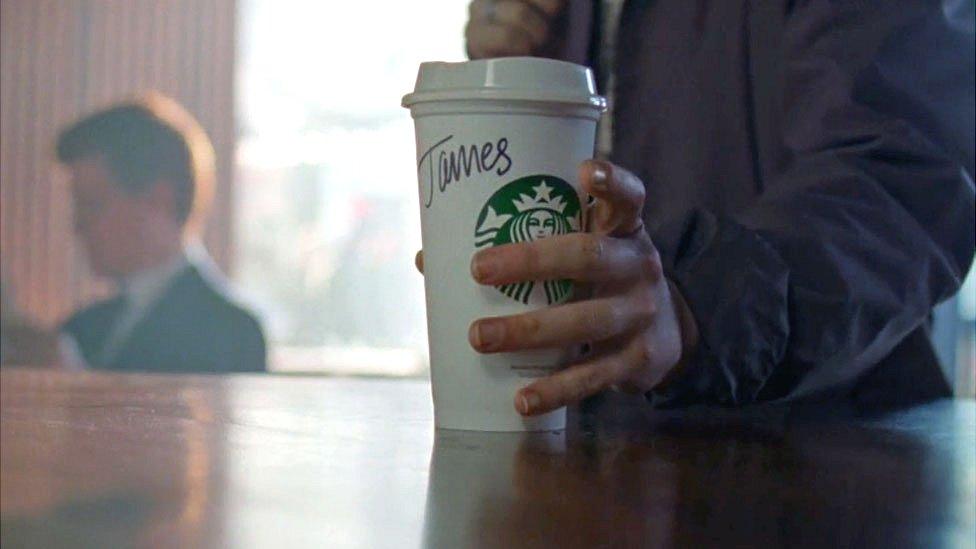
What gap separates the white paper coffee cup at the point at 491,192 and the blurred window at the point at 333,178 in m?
3.69

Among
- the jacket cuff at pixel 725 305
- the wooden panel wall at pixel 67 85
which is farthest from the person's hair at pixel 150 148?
the jacket cuff at pixel 725 305

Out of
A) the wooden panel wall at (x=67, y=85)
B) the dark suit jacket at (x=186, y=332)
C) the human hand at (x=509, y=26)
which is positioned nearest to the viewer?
the human hand at (x=509, y=26)

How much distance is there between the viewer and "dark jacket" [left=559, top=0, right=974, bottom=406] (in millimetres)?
797

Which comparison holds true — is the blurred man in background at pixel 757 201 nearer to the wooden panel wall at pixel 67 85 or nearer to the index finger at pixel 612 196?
the index finger at pixel 612 196

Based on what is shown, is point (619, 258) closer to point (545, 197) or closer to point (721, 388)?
point (545, 197)

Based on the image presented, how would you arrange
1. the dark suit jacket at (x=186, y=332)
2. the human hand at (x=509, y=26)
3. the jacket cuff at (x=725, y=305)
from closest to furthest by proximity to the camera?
1. the jacket cuff at (x=725, y=305)
2. the human hand at (x=509, y=26)
3. the dark suit jacket at (x=186, y=332)

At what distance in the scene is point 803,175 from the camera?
94cm

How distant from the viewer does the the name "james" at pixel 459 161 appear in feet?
1.85

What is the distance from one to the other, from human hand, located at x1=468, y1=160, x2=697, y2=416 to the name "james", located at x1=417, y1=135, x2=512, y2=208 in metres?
0.04

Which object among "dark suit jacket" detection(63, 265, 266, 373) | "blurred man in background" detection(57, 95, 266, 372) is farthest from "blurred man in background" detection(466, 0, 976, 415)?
"blurred man in background" detection(57, 95, 266, 372)

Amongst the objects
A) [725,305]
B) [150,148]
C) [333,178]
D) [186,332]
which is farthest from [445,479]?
[333,178]

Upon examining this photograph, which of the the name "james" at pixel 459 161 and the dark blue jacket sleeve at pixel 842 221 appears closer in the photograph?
the the name "james" at pixel 459 161

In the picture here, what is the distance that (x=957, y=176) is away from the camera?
101 centimetres

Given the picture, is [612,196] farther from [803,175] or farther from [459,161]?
[803,175]
